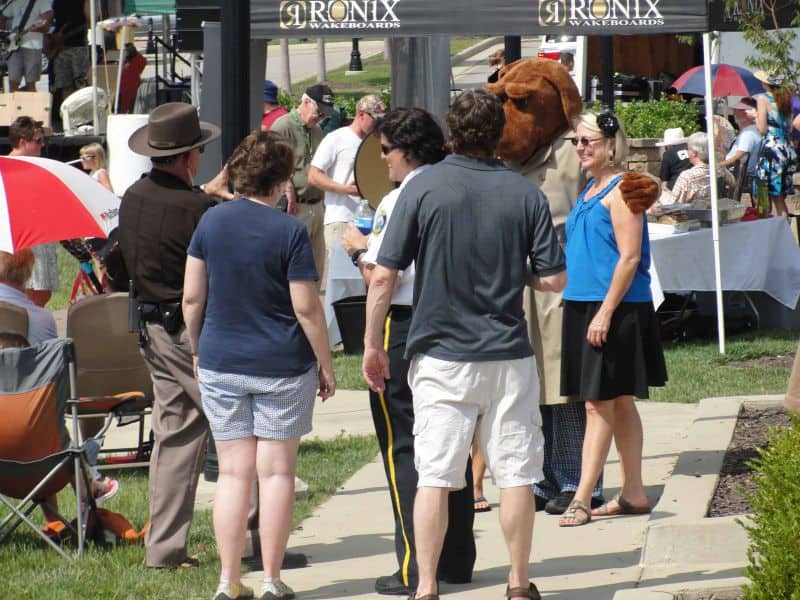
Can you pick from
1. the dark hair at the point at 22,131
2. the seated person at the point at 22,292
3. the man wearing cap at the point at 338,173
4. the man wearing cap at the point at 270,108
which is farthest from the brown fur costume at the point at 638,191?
the man wearing cap at the point at 270,108

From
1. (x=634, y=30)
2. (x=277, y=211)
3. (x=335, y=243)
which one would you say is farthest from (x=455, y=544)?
(x=335, y=243)

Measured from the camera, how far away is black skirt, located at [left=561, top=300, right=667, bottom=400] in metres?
6.19

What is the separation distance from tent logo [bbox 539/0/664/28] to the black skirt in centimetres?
324

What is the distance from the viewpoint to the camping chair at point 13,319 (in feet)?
21.9

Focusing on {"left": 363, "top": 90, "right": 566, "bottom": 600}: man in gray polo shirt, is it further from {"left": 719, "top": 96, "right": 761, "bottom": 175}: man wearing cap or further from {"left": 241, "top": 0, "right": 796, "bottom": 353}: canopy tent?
{"left": 719, "top": 96, "right": 761, "bottom": 175}: man wearing cap

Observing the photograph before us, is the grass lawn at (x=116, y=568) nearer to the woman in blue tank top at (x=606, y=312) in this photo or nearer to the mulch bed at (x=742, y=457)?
the woman in blue tank top at (x=606, y=312)

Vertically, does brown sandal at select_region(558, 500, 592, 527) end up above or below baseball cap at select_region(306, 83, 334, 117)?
below

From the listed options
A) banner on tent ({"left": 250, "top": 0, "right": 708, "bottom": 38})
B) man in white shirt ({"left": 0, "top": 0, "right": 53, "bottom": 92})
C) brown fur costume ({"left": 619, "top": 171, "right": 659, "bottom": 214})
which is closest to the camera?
brown fur costume ({"left": 619, "top": 171, "right": 659, "bottom": 214})

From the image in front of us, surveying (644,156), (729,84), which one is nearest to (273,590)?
(644,156)

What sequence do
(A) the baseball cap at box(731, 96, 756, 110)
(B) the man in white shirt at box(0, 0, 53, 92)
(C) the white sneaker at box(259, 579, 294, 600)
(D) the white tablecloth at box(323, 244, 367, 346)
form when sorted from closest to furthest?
(C) the white sneaker at box(259, 579, 294, 600) < (D) the white tablecloth at box(323, 244, 367, 346) < (A) the baseball cap at box(731, 96, 756, 110) < (B) the man in white shirt at box(0, 0, 53, 92)

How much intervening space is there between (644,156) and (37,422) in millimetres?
10197

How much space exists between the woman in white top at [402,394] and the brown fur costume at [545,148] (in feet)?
3.55

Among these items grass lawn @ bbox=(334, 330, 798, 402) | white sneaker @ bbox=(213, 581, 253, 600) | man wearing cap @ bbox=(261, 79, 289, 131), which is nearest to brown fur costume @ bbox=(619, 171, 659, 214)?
white sneaker @ bbox=(213, 581, 253, 600)

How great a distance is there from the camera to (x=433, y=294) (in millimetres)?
4863
